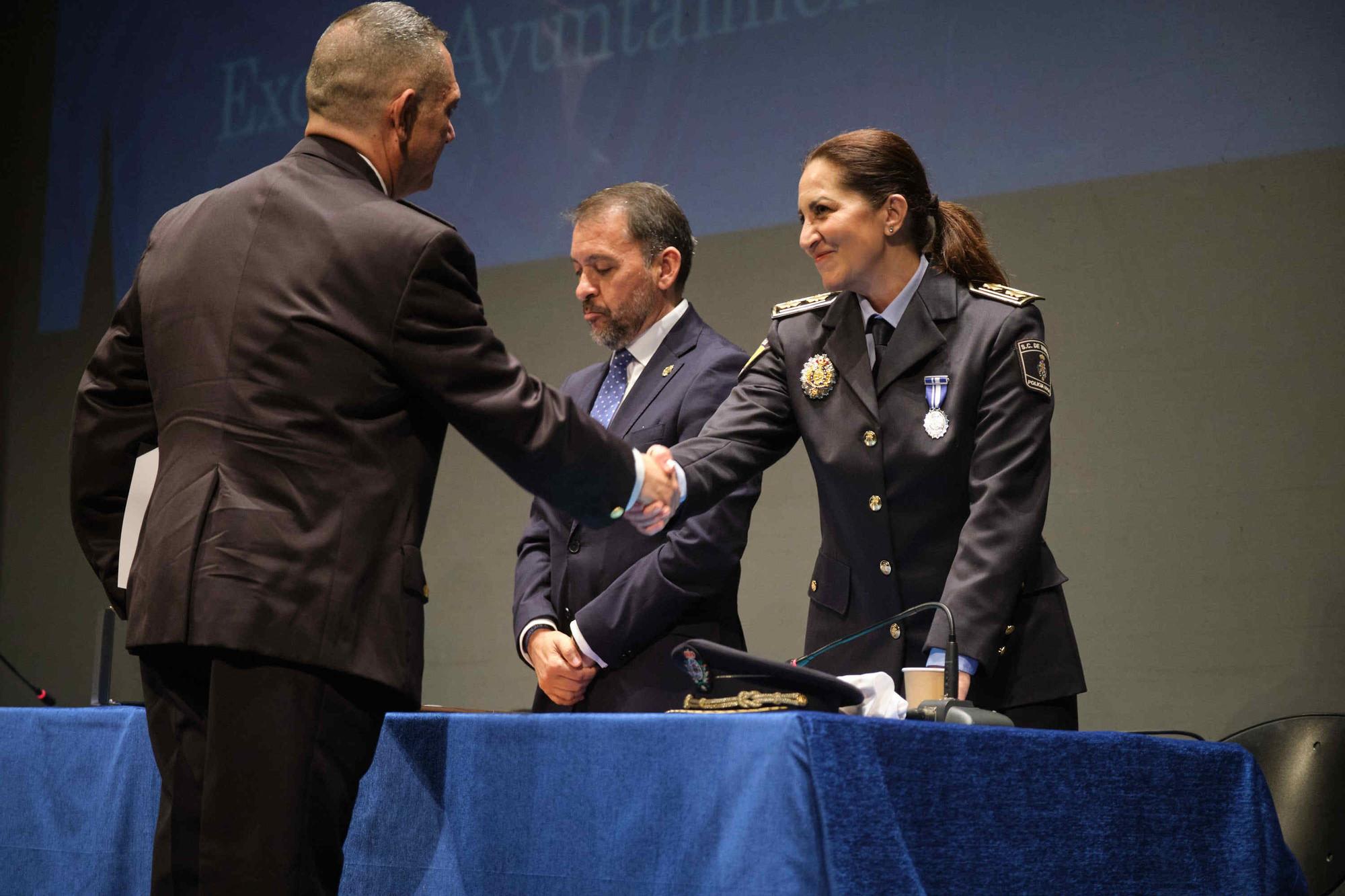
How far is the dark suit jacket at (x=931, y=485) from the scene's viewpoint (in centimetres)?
194

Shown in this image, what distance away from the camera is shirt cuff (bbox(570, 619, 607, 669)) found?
7.82ft

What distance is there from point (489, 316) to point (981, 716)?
3039 mm

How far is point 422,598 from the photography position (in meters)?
1.57

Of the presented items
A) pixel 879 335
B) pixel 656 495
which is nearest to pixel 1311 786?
pixel 879 335

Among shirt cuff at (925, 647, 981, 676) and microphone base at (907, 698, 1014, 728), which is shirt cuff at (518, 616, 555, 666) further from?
microphone base at (907, 698, 1014, 728)

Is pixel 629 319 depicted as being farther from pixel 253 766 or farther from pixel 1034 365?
pixel 253 766

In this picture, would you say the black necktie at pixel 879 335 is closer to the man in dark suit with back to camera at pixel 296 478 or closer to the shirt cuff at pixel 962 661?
the shirt cuff at pixel 962 661

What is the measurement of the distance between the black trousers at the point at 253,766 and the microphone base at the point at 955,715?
611 millimetres

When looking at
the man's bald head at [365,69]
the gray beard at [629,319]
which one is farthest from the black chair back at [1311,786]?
the man's bald head at [365,69]

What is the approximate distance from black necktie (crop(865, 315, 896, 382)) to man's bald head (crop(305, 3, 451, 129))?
2.77 ft

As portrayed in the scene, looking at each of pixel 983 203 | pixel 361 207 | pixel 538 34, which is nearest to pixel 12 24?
pixel 538 34

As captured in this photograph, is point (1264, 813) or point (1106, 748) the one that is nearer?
point (1106, 748)

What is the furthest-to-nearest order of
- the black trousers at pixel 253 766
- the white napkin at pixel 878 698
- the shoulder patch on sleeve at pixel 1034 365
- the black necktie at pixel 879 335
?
1. the black necktie at pixel 879 335
2. the shoulder patch on sleeve at pixel 1034 365
3. the white napkin at pixel 878 698
4. the black trousers at pixel 253 766

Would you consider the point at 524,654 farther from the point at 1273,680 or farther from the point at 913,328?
the point at 1273,680
